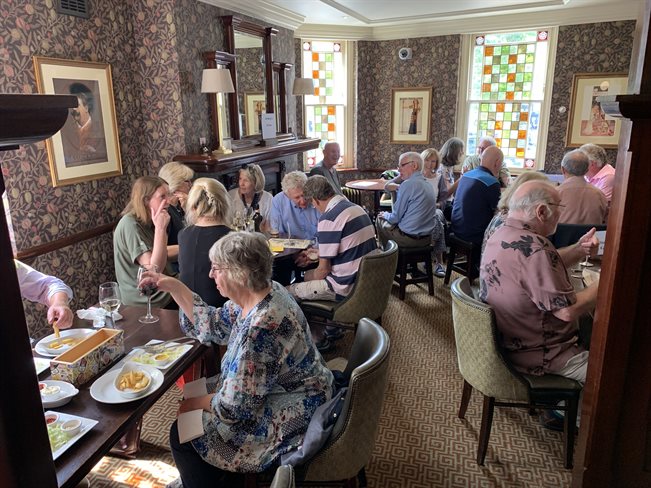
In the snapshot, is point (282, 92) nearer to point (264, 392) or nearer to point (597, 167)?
point (597, 167)

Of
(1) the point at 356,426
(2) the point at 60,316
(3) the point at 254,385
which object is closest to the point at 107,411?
(3) the point at 254,385

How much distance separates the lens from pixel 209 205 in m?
2.56

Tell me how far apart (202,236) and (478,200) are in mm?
2696

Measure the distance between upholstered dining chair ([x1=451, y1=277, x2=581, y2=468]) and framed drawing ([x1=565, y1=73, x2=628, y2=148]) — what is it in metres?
5.14

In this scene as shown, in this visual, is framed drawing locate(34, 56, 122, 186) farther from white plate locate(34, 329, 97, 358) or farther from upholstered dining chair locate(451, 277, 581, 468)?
upholstered dining chair locate(451, 277, 581, 468)

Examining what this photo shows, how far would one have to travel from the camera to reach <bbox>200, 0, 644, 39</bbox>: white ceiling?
552 centimetres

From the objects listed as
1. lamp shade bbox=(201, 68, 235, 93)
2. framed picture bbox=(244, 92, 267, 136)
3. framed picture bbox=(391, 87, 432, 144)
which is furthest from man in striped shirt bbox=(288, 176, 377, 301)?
framed picture bbox=(391, 87, 432, 144)

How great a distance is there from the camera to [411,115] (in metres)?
7.25

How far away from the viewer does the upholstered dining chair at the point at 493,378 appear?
2.11m

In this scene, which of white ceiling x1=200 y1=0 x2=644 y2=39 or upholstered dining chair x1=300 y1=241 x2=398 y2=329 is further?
white ceiling x1=200 y1=0 x2=644 y2=39

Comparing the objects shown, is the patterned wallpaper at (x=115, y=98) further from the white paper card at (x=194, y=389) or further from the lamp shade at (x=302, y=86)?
the white paper card at (x=194, y=389)

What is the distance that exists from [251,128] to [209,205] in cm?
292

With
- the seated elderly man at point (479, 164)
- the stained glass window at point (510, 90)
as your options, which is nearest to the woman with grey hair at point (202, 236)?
the seated elderly man at point (479, 164)

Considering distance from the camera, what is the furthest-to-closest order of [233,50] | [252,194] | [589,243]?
[233,50], [252,194], [589,243]
